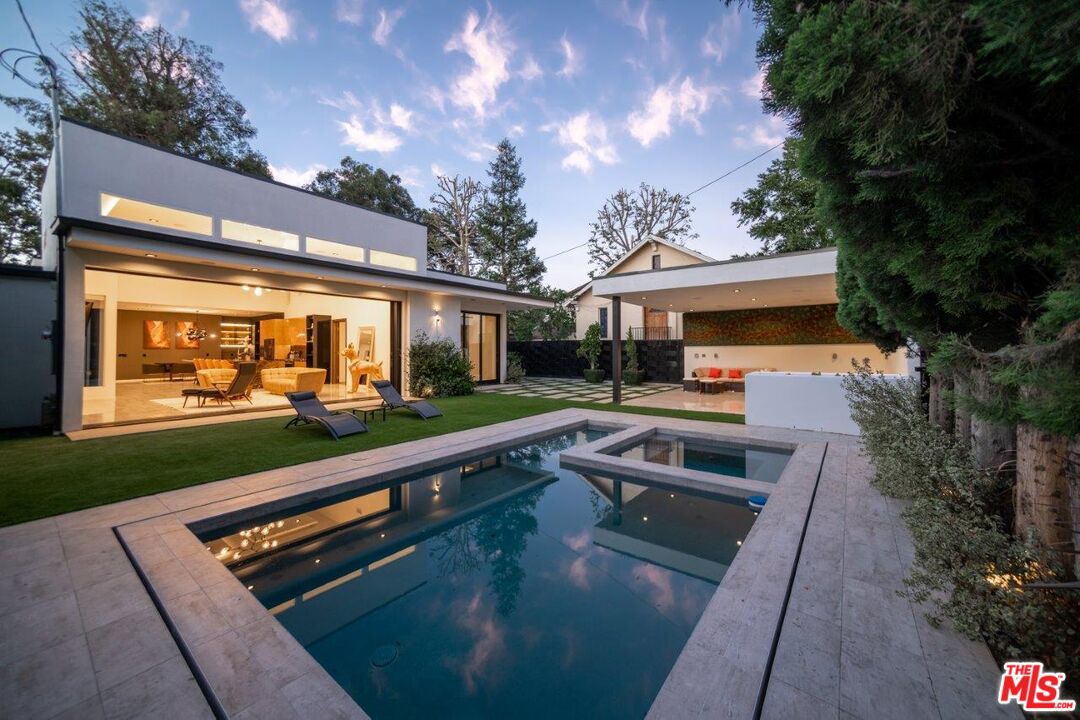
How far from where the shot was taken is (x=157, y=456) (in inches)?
228

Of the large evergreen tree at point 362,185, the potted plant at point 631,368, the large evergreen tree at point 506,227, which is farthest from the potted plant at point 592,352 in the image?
the large evergreen tree at point 362,185

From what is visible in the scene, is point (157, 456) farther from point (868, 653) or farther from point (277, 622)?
point (868, 653)

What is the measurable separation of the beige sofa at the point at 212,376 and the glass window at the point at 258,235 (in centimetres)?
342

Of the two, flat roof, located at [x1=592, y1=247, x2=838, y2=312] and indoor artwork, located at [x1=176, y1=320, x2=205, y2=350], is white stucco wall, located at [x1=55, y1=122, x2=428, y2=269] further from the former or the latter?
indoor artwork, located at [x1=176, y1=320, x2=205, y2=350]

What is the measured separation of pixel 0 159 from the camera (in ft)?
54.7

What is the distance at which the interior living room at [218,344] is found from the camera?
1060cm

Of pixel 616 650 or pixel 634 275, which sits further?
pixel 634 275

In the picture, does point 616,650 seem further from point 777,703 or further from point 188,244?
point 188,244

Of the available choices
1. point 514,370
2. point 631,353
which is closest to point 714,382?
point 631,353

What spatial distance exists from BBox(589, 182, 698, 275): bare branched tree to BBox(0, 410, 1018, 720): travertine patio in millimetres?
24691

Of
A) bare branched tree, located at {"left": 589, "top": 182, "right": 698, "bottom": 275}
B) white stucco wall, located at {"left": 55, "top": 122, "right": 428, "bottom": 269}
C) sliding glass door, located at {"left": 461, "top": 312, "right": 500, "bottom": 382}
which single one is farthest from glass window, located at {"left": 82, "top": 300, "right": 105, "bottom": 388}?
bare branched tree, located at {"left": 589, "top": 182, "right": 698, "bottom": 275}

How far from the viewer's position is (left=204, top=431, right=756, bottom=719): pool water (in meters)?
2.29

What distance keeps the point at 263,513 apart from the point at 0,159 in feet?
79.0

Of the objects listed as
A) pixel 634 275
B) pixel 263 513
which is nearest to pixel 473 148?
pixel 634 275
